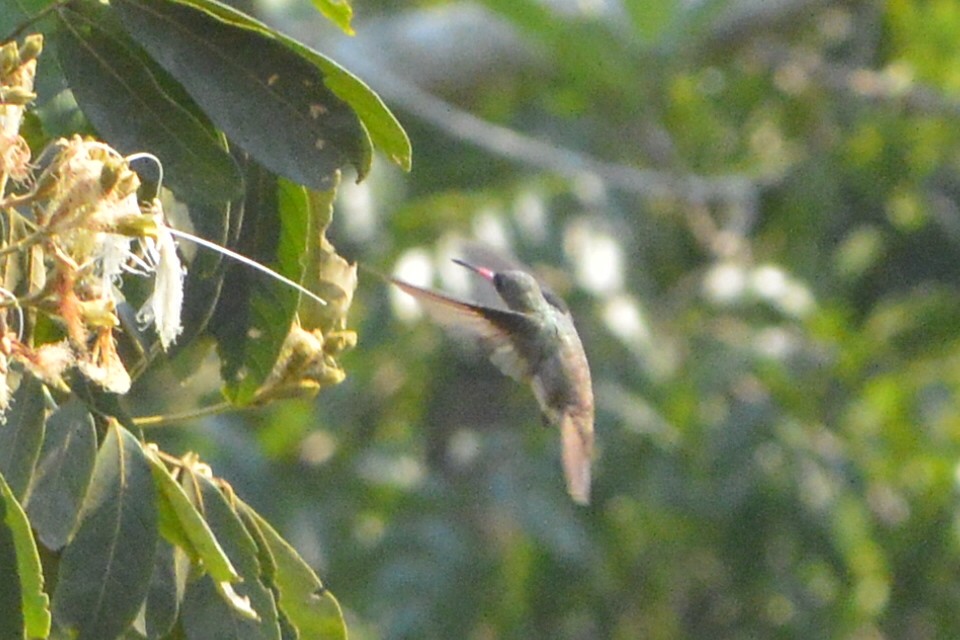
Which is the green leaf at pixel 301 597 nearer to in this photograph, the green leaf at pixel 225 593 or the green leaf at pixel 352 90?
the green leaf at pixel 225 593

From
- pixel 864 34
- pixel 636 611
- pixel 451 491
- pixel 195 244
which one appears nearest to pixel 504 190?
pixel 451 491

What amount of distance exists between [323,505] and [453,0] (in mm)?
1508

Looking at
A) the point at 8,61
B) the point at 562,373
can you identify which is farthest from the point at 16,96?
the point at 562,373

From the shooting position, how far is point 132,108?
1181 mm

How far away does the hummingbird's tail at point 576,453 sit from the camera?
2018mm

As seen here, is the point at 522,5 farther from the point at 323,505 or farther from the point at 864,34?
the point at 864,34

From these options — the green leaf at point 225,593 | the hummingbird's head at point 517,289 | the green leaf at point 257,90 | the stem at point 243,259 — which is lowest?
the hummingbird's head at point 517,289

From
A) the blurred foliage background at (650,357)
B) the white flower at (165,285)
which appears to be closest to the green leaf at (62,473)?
the white flower at (165,285)

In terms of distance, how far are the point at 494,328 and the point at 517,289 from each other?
50mm

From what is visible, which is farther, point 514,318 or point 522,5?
point 522,5

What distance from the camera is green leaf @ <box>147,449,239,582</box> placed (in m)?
1.16

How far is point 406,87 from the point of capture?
4152 mm

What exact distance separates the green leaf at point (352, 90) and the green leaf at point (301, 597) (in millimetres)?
276

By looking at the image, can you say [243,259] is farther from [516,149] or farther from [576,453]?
[516,149]
